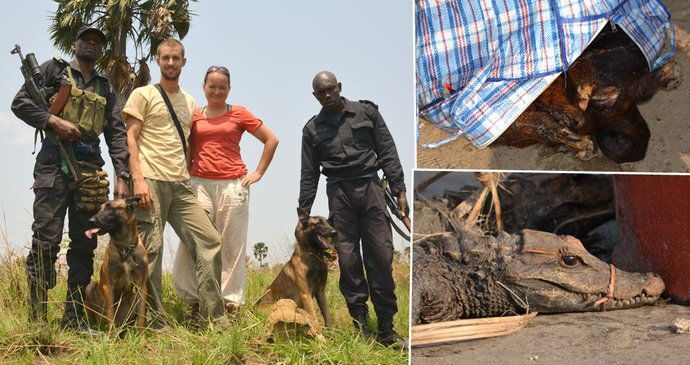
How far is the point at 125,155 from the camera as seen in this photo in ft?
16.3

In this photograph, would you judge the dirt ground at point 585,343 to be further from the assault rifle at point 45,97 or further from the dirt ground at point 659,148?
the assault rifle at point 45,97

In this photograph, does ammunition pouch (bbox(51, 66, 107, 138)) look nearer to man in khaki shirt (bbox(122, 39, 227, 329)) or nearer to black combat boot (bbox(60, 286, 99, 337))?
man in khaki shirt (bbox(122, 39, 227, 329))

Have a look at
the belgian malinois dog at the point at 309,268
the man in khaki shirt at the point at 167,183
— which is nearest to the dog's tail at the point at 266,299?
the belgian malinois dog at the point at 309,268

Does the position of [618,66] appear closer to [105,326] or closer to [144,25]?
[105,326]

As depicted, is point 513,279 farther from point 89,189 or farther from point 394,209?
point 89,189

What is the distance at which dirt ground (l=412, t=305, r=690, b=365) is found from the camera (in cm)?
276

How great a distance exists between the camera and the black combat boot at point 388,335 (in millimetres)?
4789

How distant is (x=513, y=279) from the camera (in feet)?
10.9

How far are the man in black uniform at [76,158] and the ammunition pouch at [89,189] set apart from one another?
2 centimetres

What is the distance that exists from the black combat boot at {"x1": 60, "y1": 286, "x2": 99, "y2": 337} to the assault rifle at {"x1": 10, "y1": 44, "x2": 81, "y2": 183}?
2.83 feet

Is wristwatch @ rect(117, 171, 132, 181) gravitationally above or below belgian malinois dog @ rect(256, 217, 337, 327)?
above

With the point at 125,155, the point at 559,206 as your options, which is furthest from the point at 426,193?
the point at 125,155

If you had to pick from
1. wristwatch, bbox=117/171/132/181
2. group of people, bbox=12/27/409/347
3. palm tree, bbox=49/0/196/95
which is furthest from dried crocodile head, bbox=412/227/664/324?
palm tree, bbox=49/0/196/95

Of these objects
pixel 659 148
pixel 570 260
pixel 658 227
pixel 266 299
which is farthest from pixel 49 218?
pixel 659 148
